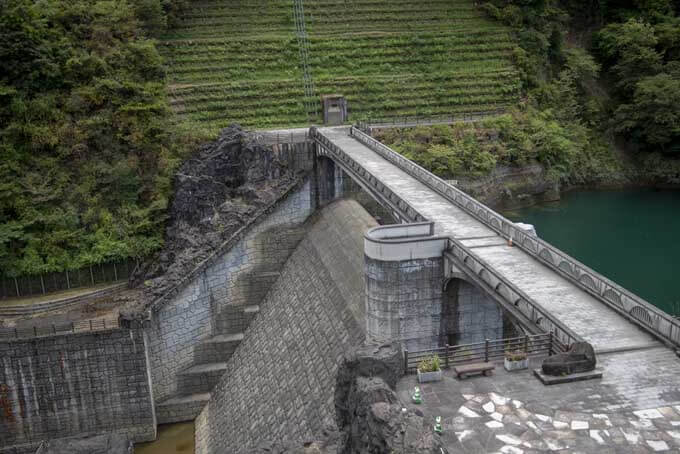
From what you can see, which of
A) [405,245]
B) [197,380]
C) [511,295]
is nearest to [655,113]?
[405,245]

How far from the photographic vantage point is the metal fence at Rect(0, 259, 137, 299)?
84.5 ft

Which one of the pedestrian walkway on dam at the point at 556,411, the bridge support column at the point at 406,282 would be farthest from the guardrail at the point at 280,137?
the pedestrian walkway on dam at the point at 556,411

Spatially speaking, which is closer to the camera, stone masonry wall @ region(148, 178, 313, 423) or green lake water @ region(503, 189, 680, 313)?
stone masonry wall @ region(148, 178, 313, 423)

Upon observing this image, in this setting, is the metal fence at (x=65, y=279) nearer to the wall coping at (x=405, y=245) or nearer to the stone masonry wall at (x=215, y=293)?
the stone masonry wall at (x=215, y=293)

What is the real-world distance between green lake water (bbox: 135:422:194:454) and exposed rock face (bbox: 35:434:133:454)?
0.90 m

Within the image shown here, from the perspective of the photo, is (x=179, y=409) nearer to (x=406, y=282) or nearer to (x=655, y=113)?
(x=406, y=282)

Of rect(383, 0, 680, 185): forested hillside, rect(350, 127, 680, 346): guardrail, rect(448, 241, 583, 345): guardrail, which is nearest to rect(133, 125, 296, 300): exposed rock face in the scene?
rect(350, 127, 680, 346): guardrail

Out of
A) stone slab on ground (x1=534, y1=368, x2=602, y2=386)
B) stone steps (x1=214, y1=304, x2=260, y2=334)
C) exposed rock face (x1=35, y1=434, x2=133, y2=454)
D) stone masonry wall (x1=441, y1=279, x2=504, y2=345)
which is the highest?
stone slab on ground (x1=534, y1=368, x2=602, y2=386)

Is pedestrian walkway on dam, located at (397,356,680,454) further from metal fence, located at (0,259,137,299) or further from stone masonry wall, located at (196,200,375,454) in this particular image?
metal fence, located at (0,259,137,299)

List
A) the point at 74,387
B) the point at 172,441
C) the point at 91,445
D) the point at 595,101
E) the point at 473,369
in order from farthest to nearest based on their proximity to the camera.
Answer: the point at 595,101 → the point at 172,441 → the point at 74,387 → the point at 91,445 → the point at 473,369

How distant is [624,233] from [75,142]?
3080 centimetres

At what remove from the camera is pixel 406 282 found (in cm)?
1633

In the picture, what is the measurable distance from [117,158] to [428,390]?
23.2 m

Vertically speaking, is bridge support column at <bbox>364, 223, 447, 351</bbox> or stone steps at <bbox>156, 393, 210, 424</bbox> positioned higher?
bridge support column at <bbox>364, 223, 447, 351</bbox>
